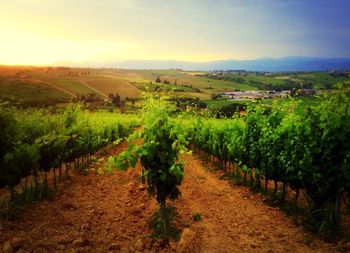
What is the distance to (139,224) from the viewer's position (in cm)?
1178

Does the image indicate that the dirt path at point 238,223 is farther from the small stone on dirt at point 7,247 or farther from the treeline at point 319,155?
the small stone on dirt at point 7,247

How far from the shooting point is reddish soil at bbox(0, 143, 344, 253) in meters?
9.76

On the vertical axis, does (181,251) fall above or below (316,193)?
below

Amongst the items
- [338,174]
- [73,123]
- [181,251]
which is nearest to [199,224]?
[181,251]

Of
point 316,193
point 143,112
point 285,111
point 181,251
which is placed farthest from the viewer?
point 285,111

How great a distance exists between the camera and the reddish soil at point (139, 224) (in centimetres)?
976

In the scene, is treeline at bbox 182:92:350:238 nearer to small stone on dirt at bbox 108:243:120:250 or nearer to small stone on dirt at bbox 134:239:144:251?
small stone on dirt at bbox 134:239:144:251

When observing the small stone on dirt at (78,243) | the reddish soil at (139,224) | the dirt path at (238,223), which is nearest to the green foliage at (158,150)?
the reddish soil at (139,224)

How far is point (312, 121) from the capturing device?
36.4ft

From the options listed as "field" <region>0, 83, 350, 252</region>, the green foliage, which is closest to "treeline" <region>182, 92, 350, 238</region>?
"field" <region>0, 83, 350, 252</region>

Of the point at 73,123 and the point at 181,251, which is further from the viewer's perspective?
the point at 73,123

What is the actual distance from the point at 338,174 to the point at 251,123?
7.19 m

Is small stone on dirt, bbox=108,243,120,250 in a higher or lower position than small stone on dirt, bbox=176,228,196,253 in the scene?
lower

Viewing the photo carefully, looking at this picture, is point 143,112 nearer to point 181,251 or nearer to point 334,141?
point 181,251
